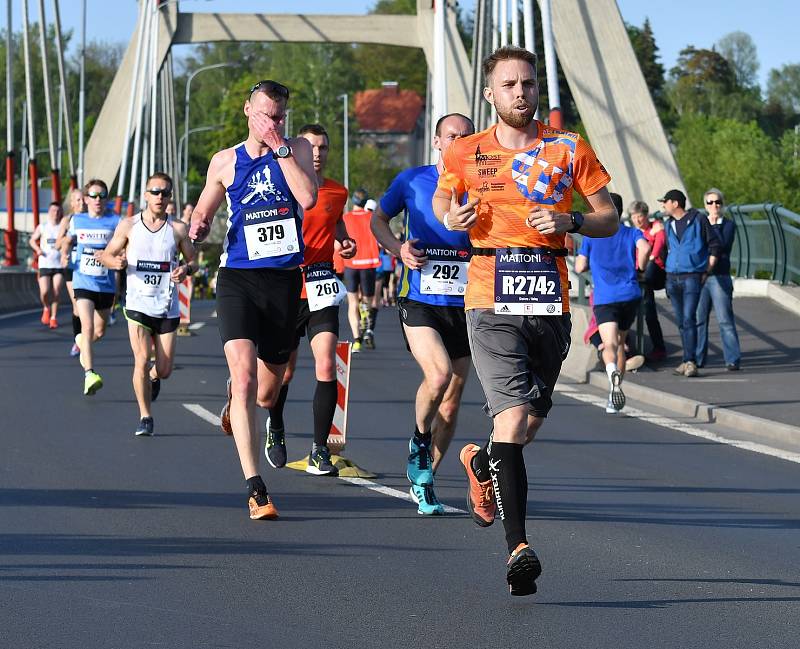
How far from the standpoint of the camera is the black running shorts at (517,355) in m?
6.54

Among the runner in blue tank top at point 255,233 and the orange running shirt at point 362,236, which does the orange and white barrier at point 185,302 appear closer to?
the orange running shirt at point 362,236

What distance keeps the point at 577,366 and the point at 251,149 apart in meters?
10.5

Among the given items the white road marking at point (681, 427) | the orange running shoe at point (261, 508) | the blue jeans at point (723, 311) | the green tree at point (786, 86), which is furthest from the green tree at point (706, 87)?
the orange running shoe at point (261, 508)

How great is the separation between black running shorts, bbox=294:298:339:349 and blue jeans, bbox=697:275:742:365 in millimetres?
8777

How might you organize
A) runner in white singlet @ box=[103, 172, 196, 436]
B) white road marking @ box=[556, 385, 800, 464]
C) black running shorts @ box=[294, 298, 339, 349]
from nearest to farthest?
black running shorts @ box=[294, 298, 339, 349] < white road marking @ box=[556, 385, 800, 464] < runner in white singlet @ box=[103, 172, 196, 436]

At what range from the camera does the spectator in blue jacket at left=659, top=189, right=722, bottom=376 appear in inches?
699

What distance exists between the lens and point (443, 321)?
8648 mm

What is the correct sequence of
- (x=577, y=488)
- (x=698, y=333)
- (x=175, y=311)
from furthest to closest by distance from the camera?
1. (x=698, y=333)
2. (x=175, y=311)
3. (x=577, y=488)

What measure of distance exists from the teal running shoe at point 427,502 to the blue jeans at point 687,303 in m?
9.59

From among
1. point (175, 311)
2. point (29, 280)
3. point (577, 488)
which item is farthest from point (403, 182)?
point (29, 280)

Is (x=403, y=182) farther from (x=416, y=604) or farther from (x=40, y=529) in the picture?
(x=416, y=604)

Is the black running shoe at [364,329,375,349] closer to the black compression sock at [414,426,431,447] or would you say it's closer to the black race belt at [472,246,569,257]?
the black compression sock at [414,426,431,447]

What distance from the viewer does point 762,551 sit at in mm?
7621

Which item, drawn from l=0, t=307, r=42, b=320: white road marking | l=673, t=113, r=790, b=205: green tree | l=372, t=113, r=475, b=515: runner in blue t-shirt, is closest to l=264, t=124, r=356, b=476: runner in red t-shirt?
l=372, t=113, r=475, b=515: runner in blue t-shirt
